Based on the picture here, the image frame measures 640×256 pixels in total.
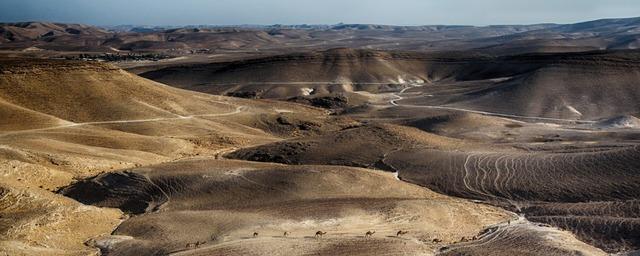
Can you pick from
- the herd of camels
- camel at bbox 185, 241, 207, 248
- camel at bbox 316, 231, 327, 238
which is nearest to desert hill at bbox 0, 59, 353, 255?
camel at bbox 185, 241, 207, 248

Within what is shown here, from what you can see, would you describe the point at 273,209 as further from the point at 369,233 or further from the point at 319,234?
the point at 369,233

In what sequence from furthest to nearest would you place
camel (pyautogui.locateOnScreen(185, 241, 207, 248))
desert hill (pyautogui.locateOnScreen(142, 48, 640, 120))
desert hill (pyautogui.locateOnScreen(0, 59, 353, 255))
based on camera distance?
desert hill (pyautogui.locateOnScreen(142, 48, 640, 120)) < desert hill (pyautogui.locateOnScreen(0, 59, 353, 255)) < camel (pyautogui.locateOnScreen(185, 241, 207, 248))

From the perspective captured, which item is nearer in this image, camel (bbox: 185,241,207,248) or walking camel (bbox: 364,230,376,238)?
camel (bbox: 185,241,207,248)

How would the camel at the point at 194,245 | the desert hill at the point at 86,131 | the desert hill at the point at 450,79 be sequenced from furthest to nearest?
the desert hill at the point at 450,79 < the desert hill at the point at 86,131 < the camel at the point at 194,245

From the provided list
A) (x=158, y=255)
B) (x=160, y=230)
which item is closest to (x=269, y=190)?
(x=160, y=230)

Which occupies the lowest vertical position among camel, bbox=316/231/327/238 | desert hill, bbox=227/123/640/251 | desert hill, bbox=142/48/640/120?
desert hill, bbox=142/48/640/120

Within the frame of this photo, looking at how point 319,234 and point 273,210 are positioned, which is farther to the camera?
point 273,210

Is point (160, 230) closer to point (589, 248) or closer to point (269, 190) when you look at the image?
point (269, 190)

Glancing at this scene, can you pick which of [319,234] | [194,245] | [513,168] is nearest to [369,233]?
[319,234]

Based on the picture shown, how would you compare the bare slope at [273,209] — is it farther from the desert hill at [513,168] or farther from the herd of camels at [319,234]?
the desert hill at [513,168]

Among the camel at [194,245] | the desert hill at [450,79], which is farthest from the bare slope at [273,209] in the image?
the desert hill at [450,79]

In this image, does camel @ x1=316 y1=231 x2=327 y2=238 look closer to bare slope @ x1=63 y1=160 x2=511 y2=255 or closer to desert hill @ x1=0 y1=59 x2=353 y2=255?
bare slope @ x1=63 y1=160 x2=511 y2=255
